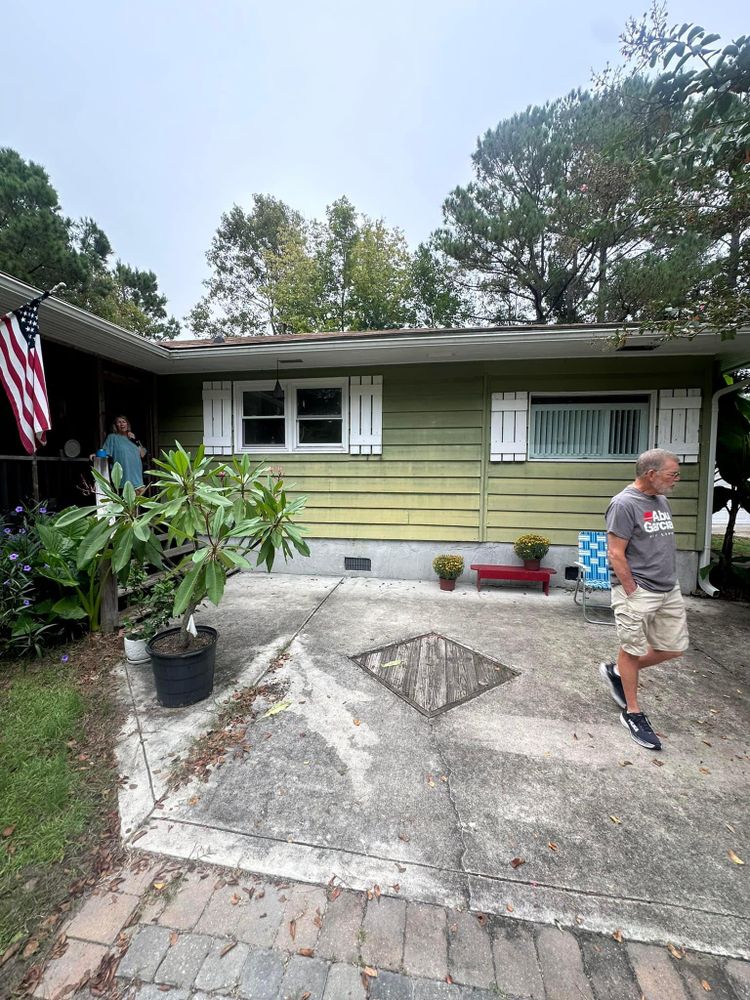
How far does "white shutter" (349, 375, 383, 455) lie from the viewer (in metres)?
5.60

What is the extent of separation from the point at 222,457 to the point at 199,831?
505cm

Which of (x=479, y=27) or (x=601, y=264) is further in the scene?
(x=601, y=264)

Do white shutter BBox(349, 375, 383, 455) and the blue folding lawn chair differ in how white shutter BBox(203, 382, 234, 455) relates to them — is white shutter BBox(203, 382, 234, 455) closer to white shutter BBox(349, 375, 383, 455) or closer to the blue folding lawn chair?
white shutter BBox(349, 375, 383, 455)

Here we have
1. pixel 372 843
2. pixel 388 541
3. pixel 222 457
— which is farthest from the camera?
pixel 222 457

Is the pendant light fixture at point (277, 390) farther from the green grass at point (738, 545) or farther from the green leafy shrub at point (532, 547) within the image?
the green grass at point (738, 545)

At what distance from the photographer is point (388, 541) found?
5.72 m

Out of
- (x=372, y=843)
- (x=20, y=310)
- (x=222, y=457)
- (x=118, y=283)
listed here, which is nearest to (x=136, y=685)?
(x=372, y=843)

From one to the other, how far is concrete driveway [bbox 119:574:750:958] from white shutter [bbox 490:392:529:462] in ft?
8.81

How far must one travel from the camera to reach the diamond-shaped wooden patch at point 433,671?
9.18 ft

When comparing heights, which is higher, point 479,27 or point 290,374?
point 479,27

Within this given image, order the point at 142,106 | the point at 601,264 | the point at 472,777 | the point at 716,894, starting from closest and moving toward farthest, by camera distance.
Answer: the point at 716,894 < the point at 472,777 < the point at 142,106 < the point at 601,264

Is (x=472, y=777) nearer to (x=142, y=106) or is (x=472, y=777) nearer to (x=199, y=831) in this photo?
(x=199, y=831)

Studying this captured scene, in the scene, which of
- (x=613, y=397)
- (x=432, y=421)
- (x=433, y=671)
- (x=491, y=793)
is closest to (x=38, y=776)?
(x=491, y=793)

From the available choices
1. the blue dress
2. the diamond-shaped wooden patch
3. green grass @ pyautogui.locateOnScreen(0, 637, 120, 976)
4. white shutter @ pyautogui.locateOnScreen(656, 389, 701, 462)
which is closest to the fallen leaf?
the diamond-shaped wooden patch
